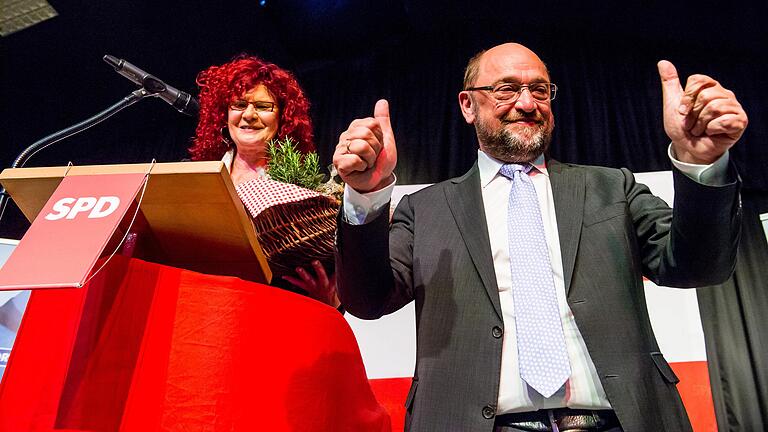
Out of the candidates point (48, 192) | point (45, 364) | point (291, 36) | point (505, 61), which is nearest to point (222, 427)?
point (45, 364)

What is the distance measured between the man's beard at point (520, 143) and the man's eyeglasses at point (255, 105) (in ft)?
2.11

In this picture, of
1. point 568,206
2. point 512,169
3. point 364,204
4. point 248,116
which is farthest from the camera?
point 248,116

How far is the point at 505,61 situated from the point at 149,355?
3.98 ft

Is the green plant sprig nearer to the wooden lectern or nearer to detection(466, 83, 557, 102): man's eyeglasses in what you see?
the wooden lectern

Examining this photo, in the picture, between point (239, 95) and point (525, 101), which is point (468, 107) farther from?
point (239, 95)

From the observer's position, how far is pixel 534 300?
49.2 inches

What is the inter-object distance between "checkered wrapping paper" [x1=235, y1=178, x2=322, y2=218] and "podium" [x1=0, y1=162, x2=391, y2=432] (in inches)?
5.1

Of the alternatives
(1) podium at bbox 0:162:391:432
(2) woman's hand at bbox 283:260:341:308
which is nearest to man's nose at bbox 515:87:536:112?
(2) woman's hand at bbox 283:260:341:308

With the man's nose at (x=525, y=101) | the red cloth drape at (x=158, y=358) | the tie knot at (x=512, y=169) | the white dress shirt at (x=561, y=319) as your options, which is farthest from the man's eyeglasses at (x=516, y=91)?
the red cloth drape at (x=158, y=358)

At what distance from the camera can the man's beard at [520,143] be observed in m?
1.56

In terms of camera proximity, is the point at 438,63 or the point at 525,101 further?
the point at 438,63

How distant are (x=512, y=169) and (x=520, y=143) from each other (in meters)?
0.07

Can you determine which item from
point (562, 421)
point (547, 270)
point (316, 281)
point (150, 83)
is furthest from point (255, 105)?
point (562, 421)

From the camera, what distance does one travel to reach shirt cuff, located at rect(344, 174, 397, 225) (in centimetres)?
117
